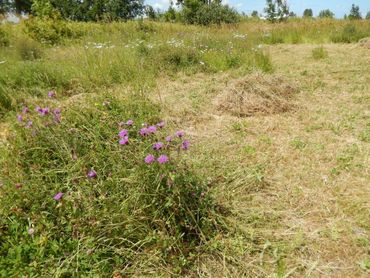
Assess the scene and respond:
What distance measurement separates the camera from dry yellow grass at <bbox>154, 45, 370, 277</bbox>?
1.68 m

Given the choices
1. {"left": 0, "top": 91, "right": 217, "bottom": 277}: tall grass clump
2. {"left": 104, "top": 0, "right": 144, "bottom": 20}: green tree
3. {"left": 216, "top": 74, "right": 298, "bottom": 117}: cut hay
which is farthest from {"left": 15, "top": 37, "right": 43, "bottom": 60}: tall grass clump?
{"left": 104, "top": 0, "right": 144, "bottom": 20}: green tree

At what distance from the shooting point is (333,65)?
592cm

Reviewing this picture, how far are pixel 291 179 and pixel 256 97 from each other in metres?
1.77

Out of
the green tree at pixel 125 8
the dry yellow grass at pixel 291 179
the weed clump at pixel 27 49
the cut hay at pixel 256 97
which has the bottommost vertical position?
the dry yellow grass at pixel 291 179

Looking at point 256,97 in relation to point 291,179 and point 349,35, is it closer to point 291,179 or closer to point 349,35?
point 291,179

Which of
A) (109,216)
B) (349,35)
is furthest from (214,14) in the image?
(109,216)

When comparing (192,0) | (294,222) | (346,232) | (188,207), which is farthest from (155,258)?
(192,0)

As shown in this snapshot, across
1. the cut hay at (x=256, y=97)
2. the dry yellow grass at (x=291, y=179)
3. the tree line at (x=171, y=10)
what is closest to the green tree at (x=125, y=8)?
the tree line at (x=171, y=10)

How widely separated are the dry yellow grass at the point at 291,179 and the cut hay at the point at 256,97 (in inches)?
5.2

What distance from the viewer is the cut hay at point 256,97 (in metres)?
3.78

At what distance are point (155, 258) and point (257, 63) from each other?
4850 mm

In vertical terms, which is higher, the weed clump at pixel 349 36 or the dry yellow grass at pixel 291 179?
the weed clump at pixel 349 36

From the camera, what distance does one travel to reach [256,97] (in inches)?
154

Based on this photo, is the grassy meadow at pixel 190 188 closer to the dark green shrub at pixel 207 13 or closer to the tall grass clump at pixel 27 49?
the tall grass clump at pixel 27 49
